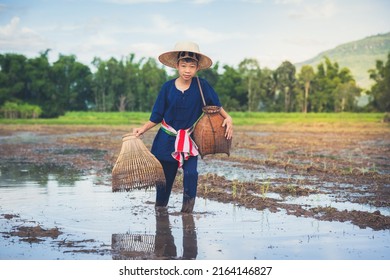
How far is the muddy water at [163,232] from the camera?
4.70 metres

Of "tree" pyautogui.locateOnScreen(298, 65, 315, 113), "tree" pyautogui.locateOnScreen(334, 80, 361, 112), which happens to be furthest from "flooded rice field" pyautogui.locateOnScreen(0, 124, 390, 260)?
"tree" pyautogui.locateOnScreen(298, 65, 315, 113)

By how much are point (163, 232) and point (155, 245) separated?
0.42 m

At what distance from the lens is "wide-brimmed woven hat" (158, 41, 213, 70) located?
5.73 meters

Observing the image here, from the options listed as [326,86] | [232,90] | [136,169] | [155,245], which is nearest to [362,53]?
[326,86]

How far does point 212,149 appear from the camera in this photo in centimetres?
591

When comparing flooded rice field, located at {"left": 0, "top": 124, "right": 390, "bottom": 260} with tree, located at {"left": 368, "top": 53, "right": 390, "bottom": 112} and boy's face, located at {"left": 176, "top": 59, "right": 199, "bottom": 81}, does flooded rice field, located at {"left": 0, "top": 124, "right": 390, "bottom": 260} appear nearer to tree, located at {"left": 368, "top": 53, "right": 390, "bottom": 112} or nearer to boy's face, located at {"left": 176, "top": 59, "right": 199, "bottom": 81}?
boy's face, located at {"left": 176, "top": 59, "right": 199, "bottom": 81}

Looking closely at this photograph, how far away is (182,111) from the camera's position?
19.5ft

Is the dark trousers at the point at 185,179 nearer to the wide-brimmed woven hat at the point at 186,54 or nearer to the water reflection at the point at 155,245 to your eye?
the water reflection at the point at 155,245

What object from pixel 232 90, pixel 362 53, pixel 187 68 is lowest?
pixel 187 68

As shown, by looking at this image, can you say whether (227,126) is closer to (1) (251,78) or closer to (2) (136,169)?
(2) (136,169)

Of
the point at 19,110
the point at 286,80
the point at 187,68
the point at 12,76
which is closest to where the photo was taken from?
the point at 187,68
